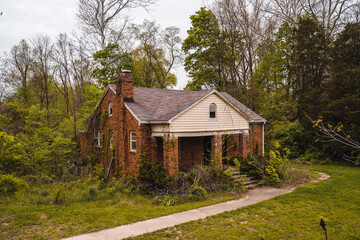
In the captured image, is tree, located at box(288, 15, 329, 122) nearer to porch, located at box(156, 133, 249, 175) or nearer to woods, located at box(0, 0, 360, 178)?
woods, located at box(0, 0, 360, 178)

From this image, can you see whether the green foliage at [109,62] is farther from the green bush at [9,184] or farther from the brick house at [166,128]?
the green bush at [9,184]

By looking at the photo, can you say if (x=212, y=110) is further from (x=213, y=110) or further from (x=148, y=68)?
(x=148, y=68)

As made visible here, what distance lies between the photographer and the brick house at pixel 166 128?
13758 millimetres

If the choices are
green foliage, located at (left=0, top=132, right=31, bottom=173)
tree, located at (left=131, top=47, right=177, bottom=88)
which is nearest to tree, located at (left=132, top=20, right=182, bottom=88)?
tree, located at (left=131, top=47, right=177, bottom=88)

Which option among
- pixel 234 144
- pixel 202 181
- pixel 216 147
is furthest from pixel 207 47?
pixel 202 181

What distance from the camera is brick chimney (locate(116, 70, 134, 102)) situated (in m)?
15.8

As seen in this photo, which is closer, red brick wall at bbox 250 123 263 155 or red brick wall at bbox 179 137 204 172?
red brick wall at bbox 179 137 204 172

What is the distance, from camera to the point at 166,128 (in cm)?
1345

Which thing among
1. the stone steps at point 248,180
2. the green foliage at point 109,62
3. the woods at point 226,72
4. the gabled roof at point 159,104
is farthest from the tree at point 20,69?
the stone steps at point 248,180

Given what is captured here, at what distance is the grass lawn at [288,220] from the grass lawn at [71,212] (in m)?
1.81

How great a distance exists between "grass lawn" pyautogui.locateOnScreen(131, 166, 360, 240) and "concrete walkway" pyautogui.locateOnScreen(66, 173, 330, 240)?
45 centimetres

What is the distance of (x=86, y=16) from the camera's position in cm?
2764

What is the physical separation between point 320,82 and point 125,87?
17414mm

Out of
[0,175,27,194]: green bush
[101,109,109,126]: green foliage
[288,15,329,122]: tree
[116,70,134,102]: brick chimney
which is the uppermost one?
[288,15,329,122]: tree
